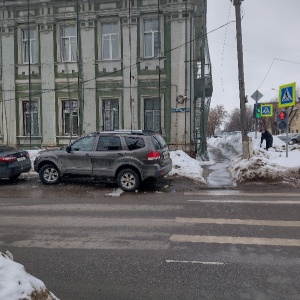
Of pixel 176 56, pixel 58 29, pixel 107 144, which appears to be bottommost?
pixel 107 144

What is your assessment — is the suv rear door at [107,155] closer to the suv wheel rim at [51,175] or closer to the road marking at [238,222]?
the suv wheel rim at [51,175]

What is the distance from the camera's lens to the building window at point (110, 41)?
665 inches

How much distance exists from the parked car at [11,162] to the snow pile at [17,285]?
882cm

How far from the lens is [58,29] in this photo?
677 inches

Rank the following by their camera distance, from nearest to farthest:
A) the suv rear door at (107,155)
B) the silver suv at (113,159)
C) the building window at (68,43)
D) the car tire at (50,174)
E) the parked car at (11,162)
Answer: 1. the silver suv at (113,159)
2. the suv rear door at (107,155)
3. the car tire at (50,174)
4. the parked car at (11,162)
5. the building window at (68,43)

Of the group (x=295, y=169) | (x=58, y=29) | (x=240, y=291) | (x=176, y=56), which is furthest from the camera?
(x=58, y=29)

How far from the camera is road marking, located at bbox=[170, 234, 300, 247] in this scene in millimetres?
4802

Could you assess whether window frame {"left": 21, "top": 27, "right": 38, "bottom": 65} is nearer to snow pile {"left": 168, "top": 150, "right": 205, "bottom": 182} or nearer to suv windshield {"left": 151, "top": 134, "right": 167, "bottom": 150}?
snow pile {"left": 168, "top": 150, "right": 205, "bottom": 182}

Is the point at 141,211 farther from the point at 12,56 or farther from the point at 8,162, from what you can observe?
the point at 12,56

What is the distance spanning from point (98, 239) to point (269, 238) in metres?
2.75

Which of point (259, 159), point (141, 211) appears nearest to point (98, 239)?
point (141, 211)

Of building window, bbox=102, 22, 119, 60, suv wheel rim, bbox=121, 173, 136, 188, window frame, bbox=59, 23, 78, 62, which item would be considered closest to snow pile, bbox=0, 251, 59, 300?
suv wheel rim, bbox=121, 173, 136, 188

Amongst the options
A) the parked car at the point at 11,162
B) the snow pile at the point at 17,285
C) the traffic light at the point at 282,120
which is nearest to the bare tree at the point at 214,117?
the traffic light at the point at 282,120

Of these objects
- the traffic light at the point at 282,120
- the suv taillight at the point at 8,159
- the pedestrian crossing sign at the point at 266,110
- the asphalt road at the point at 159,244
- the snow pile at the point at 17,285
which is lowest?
the asphalt road at the point at 159,244
